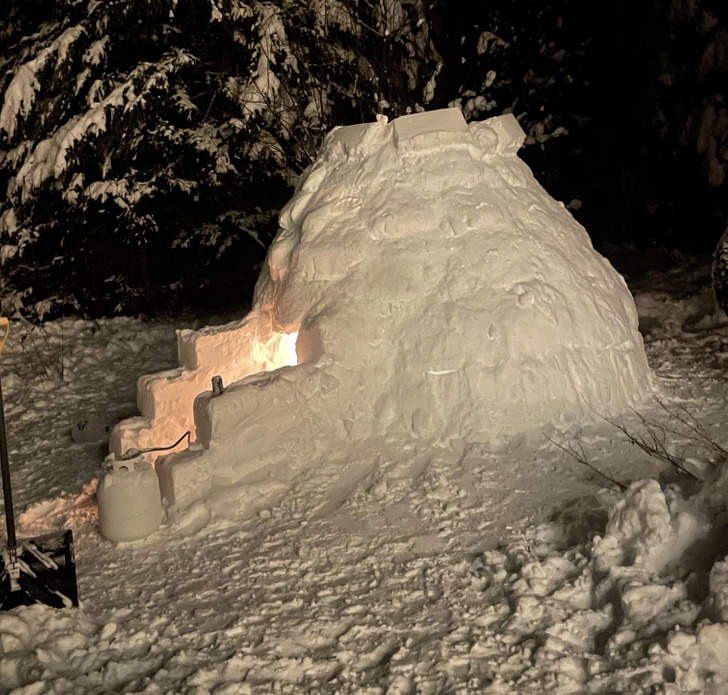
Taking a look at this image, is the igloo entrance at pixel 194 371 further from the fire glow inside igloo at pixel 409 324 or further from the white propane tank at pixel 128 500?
the white propane tank at pixel 128 500

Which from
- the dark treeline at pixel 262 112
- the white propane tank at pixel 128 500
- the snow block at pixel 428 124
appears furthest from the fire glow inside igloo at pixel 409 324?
the dark treeline at pixel 262 112

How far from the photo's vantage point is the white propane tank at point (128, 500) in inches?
170

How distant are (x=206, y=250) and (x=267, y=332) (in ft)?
16.1

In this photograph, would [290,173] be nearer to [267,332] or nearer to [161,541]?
[267,332]

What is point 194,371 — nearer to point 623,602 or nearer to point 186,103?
point 623,602

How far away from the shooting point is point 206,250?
10.4 meters

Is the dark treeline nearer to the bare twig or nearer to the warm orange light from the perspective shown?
the warm orange light

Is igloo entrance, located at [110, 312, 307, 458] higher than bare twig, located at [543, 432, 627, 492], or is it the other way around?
igloo entrance, located at [110, 312, 307, 458]

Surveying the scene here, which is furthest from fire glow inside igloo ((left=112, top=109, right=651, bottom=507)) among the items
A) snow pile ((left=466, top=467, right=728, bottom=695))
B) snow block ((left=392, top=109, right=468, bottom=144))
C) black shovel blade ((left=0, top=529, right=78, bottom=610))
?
snow pile ((left=466, top=467, right=728, bottom=695))

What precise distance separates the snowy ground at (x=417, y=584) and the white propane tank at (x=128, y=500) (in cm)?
8

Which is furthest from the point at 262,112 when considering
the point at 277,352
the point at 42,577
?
the point at 42,577

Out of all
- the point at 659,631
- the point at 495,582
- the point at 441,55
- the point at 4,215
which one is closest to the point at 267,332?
the point at 495,582

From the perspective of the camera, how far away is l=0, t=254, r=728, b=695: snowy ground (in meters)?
3.16

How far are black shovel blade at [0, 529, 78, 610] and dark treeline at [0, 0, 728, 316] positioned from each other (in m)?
5.34
